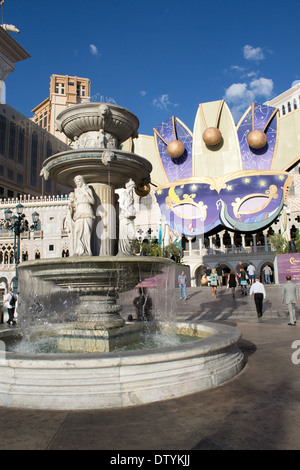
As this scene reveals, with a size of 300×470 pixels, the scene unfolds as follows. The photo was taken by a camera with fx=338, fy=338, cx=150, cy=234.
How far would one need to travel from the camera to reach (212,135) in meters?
29.7

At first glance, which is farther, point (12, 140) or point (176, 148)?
point (12, 140)

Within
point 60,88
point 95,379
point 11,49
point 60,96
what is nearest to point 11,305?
point 95,379

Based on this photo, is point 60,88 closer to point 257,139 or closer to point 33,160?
point 33,160

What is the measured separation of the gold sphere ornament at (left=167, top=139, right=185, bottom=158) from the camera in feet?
101

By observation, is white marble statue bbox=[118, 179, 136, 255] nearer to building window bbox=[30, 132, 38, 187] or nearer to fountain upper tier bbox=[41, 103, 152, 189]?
fountain upper tier bbox=[41, 103, 152, 189]

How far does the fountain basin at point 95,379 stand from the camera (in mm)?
3227

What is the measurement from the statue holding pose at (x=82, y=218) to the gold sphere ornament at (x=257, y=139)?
85.5 ft

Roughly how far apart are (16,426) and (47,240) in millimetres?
47660

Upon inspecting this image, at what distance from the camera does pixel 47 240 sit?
48.5 m

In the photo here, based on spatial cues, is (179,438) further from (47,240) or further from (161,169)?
(47,240)

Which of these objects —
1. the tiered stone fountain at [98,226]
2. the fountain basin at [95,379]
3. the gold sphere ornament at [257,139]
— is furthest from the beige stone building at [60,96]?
the fountain basin at [95,379]

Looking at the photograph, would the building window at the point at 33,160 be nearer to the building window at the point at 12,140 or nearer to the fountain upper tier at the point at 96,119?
the building window at the point at 12,140

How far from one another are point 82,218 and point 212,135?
86.4 ft
